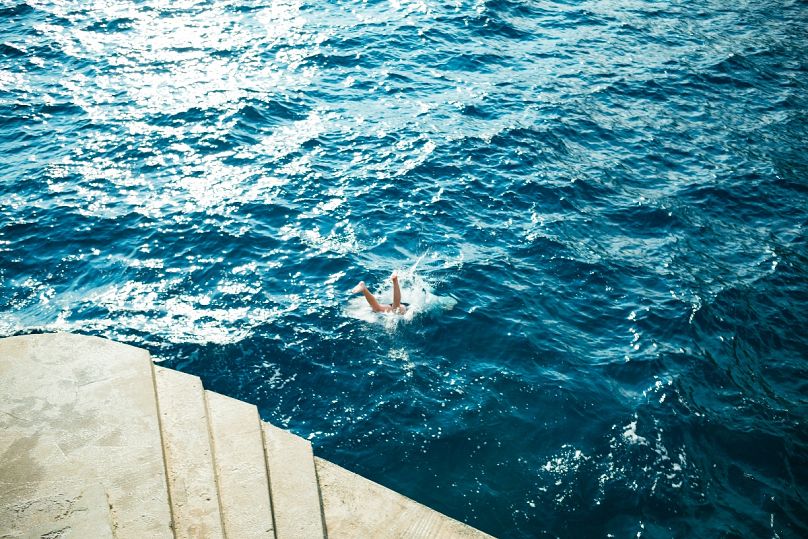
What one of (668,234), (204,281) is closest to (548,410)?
(668,234)

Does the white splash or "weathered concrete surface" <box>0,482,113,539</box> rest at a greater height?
"weathered concrete surface" <box>0,482,113,539</box>

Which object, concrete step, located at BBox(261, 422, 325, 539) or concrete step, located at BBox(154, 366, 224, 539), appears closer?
concrete step, located at BBox(154, 366, 224, 539)

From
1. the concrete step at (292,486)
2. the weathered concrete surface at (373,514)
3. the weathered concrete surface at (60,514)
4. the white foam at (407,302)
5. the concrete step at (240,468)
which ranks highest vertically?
the weathered concrete surface at (60,514)

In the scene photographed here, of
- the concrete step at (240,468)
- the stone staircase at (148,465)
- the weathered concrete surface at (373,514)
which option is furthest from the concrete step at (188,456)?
the weathered concrete surface at (373,514)

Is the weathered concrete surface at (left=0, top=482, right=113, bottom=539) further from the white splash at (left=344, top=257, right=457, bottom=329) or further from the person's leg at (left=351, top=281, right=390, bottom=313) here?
the white splash at (left=344, top=257, right=457, bottom=329)

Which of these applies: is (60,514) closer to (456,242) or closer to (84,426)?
(84,426)

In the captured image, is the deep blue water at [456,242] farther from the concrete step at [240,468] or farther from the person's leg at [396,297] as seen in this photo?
the concrete step at [240,468]

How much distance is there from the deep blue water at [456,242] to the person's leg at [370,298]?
0.75ft

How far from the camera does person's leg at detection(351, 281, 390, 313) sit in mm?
11881

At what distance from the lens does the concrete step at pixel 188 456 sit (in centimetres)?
681

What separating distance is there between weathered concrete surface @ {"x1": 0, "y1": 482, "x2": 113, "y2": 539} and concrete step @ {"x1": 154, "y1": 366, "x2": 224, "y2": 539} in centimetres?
90

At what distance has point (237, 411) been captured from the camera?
8.56m

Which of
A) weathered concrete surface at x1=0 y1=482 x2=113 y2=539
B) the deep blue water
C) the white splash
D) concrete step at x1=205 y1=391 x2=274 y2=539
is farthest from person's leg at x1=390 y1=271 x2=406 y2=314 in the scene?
weathered concrete surface at x1=0 y1=482 x2=113 y2=539

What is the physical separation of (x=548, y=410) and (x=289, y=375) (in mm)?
5090
